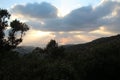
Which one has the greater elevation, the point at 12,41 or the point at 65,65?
the point at 12,41

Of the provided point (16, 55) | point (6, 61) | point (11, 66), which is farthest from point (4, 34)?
point (11, 66)

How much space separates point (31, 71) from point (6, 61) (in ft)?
30.4

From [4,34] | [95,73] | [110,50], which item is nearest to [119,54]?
[110,50]

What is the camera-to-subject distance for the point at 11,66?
4728cm

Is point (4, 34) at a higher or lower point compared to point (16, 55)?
higher

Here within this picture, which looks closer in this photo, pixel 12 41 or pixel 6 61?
pixel 6 61

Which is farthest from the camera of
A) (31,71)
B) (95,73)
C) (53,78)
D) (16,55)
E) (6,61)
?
(16,55)

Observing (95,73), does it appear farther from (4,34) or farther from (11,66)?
(4,34)

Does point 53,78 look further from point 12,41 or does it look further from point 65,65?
point 12,41

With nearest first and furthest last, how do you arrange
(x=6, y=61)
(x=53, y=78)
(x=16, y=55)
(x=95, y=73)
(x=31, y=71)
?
(x=53, y=78)
(x=31, y=71)
(x=95, y=73)
(x=6, y=61)
(x=16, y=55)

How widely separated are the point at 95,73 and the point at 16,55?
19479 millimetres

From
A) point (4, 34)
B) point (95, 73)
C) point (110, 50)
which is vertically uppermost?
point (4, 34)

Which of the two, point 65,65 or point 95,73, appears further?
point 95,73

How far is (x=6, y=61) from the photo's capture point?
52344mm
